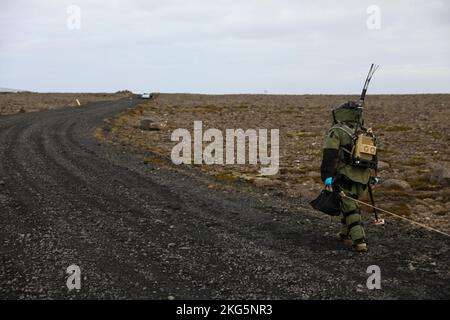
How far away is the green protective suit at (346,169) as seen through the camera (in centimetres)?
830

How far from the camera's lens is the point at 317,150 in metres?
20.3

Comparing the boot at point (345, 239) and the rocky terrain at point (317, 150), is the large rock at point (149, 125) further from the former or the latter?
the boot at point (345, 239)

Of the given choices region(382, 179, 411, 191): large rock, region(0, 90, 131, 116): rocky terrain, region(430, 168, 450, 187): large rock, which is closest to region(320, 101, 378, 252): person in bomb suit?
region(382, 179, 411, 191): large rock

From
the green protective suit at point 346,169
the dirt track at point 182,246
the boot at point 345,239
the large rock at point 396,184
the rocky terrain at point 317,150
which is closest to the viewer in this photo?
the dirt track at point 182,246

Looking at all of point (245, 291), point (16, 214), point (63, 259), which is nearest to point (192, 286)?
point (245, 291)

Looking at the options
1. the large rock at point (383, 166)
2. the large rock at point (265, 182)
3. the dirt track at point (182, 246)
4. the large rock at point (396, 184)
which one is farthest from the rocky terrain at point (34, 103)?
the large rock at point (396, 184)

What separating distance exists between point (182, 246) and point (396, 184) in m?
8.05

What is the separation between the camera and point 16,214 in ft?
34.8

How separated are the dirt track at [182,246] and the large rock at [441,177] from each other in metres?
4.31

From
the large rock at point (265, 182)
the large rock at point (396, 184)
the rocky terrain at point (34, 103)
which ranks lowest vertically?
the large rock at point (265, 182)

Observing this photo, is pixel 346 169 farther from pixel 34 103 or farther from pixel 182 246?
pixel 34 103

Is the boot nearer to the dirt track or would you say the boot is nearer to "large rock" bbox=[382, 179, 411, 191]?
the dirt track

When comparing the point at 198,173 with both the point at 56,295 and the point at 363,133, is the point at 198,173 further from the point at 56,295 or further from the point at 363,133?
the point at 56,295
